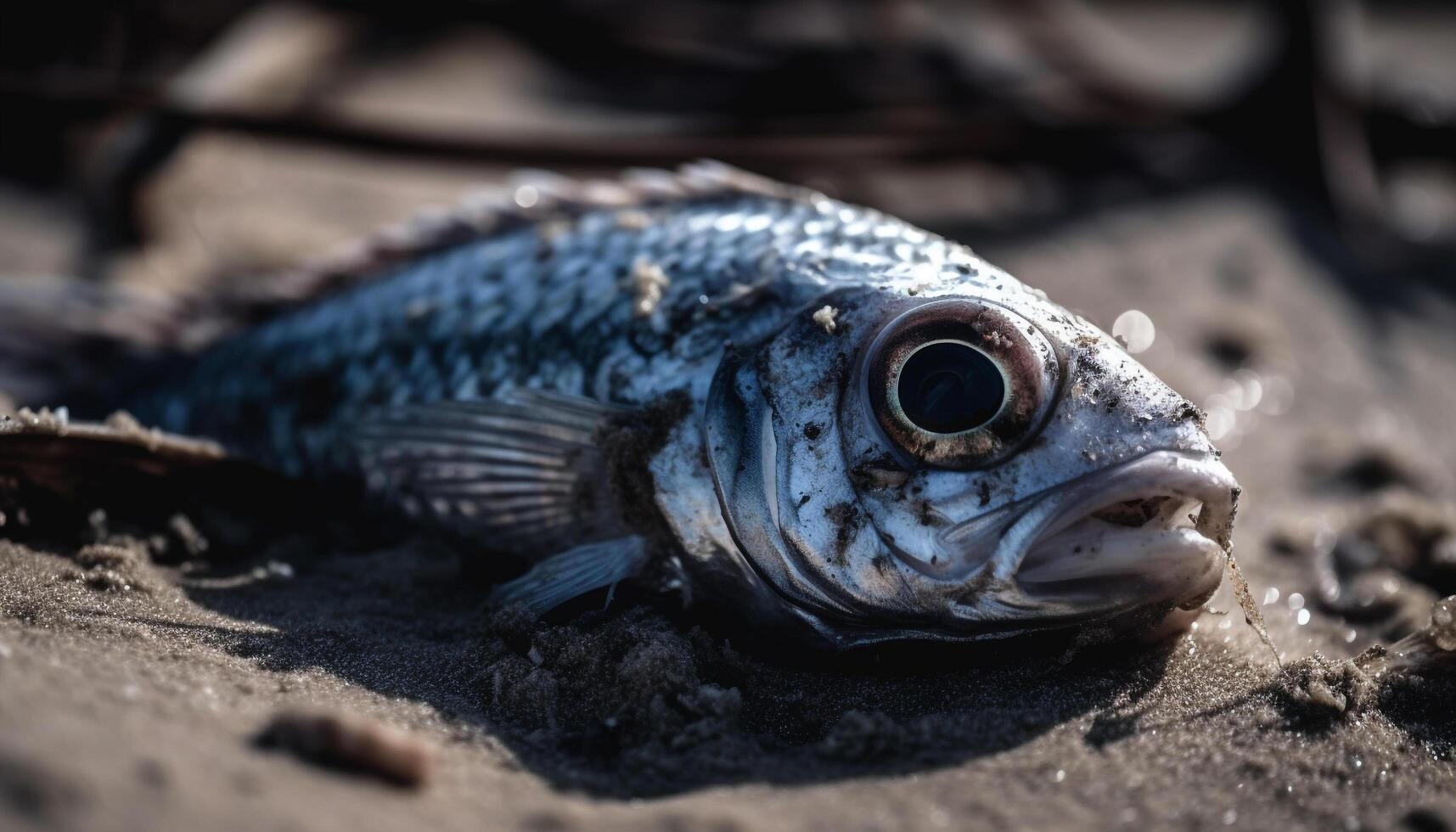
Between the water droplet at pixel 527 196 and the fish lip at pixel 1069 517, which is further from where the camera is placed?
the water droplet at pixel 527 196

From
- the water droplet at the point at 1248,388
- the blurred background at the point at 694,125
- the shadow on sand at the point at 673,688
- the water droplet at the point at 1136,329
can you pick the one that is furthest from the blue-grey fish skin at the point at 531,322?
the water droplet at the point at 1248,388

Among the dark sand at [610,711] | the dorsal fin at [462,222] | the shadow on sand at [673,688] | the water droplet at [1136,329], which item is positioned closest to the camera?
the dark sand at [610,711]

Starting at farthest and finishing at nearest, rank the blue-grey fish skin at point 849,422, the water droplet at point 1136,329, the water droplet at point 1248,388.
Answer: the water droplet at point 1136,329 < the water droplet at point 1248,388 < the blue-grey fish skin at point 849,422

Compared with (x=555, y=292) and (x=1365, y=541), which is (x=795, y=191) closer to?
(x=555, y=292)

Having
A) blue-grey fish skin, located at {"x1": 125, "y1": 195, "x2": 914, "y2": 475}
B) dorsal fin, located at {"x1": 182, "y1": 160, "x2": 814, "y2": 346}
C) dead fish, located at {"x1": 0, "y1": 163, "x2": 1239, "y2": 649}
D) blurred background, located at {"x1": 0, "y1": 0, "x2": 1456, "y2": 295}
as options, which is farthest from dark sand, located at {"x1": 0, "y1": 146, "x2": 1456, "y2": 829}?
blurred background, located at {"x1": 0, "y1": 0, "x2": 1456, "y2": 295}

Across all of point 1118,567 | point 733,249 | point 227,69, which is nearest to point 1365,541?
point 1118,567

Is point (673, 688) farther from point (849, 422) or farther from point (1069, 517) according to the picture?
point (1069, 517)

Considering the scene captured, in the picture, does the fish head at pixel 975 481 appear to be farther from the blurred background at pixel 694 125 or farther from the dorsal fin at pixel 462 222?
the blurred background at pixel 694 125

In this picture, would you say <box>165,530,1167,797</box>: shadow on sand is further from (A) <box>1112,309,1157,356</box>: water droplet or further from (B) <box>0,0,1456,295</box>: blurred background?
(B) <box>0,0,1456,295</box>: blurred background
